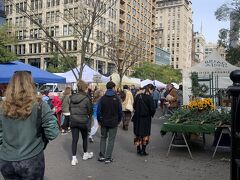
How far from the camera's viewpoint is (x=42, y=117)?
3641mm

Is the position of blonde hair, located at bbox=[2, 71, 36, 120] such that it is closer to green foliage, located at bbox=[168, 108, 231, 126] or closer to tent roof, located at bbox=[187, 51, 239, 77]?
green foliage, located at bbox=[168, 108, 231, 126]

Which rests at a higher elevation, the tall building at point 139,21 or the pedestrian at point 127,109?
the tall building at point 139,21

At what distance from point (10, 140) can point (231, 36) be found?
35.6 metres

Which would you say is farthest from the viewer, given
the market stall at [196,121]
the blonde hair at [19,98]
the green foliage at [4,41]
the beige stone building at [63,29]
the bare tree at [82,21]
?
the beige stone building at [63,29]

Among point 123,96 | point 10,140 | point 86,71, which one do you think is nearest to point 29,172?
point 10,140

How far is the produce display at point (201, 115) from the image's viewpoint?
877 centimetres

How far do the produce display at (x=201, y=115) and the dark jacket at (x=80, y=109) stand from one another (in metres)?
2.24

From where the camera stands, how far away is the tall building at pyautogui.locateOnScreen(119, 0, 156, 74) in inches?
3531

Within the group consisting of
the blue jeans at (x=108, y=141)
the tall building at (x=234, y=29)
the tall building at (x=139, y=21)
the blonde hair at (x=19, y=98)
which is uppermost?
the tall building at (x=139, y=21)

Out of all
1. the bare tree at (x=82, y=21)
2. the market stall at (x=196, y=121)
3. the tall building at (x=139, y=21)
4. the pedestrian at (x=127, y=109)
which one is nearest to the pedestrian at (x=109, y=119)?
the market stall at (x=196, y=121)

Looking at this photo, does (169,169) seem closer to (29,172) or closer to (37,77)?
(29,172)

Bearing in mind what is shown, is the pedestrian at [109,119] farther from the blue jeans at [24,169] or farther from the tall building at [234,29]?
the tall building at [234,29]

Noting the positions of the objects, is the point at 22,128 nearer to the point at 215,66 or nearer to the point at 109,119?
the point at 109,119

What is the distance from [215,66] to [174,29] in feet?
541
